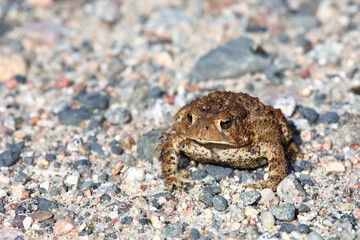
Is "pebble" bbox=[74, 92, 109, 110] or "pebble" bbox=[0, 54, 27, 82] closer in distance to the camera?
"pebble" bbox=[74, 92, 109, 110]

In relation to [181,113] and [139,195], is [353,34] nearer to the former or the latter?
[181,113]

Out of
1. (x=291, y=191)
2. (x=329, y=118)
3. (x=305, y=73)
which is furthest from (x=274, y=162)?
(x=305, y=73)

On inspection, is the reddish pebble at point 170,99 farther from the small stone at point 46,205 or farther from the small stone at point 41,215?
the small stone at point 41,215

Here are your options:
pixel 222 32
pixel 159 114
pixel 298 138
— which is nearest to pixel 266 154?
pixel 298 138

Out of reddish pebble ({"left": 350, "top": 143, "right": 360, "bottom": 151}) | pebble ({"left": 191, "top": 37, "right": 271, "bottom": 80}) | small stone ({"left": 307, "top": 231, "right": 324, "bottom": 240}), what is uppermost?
pebble ({"left": 191, "top": 37, "right": 271, "bottom": 80})

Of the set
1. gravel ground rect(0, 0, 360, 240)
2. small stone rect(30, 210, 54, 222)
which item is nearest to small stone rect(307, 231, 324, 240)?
gravel ground rect(0, 0, 360, 240)

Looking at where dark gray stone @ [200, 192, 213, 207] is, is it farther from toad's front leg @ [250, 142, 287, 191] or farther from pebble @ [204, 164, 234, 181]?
toad's front leg @ [250, 142, 287, 191]

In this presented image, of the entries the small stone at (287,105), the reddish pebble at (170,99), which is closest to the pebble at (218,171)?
the small stone at (287,105)
